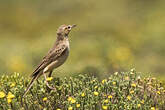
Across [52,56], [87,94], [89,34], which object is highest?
[89,34]

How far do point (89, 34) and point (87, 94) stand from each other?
11.0 metres

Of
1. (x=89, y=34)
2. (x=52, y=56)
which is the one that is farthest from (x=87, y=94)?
(x=89, y=34)

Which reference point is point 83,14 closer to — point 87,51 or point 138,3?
point 138,3

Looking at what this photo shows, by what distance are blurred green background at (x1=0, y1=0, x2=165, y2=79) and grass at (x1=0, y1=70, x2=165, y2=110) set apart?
72.2 inches

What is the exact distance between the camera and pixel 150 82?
631 cm

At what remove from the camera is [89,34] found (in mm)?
16594

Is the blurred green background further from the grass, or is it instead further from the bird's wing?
the grass

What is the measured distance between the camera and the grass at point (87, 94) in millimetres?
5594

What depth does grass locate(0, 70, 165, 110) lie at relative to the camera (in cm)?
559

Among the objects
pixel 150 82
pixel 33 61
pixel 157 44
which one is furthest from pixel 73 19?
pixel 150 82

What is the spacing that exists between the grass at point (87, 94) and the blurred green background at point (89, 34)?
1834 mm

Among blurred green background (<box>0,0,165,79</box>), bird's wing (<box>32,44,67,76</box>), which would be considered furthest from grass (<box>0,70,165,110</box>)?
blurred green background (<box>0,0,165,79</box>)

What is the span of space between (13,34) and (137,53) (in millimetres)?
7510

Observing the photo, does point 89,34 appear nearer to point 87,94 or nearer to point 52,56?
point 52,56
